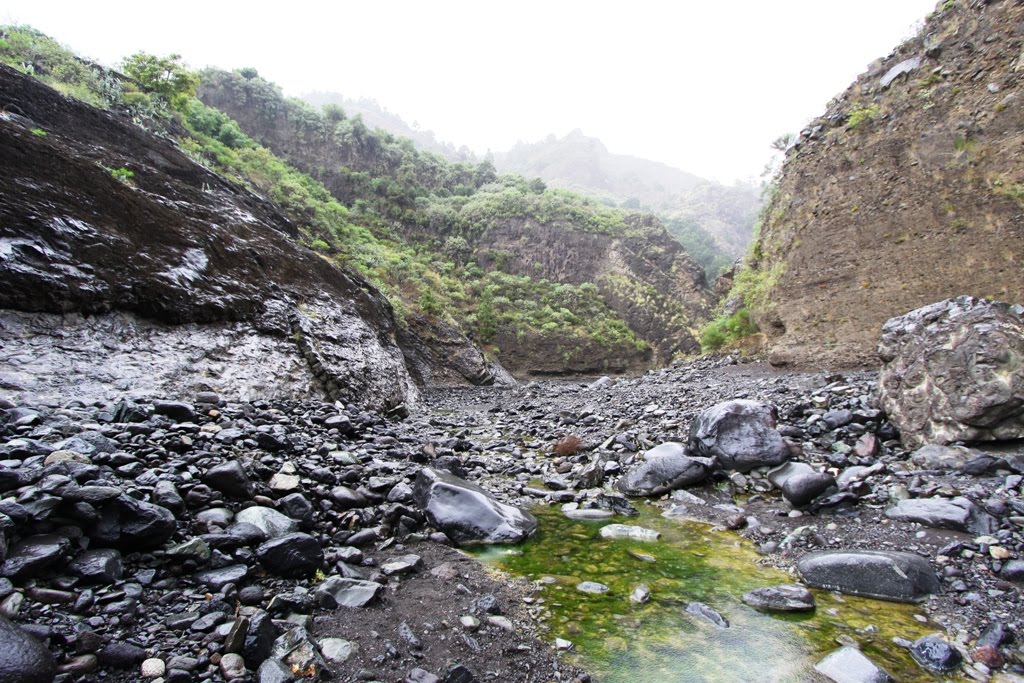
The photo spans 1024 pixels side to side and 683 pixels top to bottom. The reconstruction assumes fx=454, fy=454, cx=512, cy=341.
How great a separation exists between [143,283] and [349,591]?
7129 mm

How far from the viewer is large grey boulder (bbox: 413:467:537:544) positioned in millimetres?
3881

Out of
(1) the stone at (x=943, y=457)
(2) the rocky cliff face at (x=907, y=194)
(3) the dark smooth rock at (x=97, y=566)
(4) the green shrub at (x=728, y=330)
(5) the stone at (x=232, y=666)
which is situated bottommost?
(5) the stone at (x=232, y=666)

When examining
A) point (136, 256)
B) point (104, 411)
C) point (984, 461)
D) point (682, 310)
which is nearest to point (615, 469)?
point (984, 461)

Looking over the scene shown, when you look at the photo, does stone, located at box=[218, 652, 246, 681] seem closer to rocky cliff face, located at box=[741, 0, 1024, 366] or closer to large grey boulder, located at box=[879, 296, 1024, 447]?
large grey boulder, located at box=[879, 296, 1024, 447]

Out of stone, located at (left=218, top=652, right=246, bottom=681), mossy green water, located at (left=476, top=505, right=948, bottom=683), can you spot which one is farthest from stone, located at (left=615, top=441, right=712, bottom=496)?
stone, located at (left=218, top=652, right=246, bottom=681)

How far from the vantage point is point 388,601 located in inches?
112

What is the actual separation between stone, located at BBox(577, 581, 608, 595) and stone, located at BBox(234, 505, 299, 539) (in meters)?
2.09

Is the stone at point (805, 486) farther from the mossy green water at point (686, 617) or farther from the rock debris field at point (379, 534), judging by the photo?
the mossy green water at point (686, 617)

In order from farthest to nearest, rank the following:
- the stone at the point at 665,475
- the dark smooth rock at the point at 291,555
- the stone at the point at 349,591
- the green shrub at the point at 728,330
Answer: the green shrub at the point at 728,330
the stone at the point at 665,475
the dark smooth rock at the point at 291,555
the stone at the point at 349,591

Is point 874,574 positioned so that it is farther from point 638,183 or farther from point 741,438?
point 638,183

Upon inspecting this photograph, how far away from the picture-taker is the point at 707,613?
2912 mm

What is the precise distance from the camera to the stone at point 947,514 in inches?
136

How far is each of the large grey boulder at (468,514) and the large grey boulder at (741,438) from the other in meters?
2.41

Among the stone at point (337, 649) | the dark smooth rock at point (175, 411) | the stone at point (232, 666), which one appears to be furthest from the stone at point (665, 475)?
the dark smooth rock at point (175, 411)
